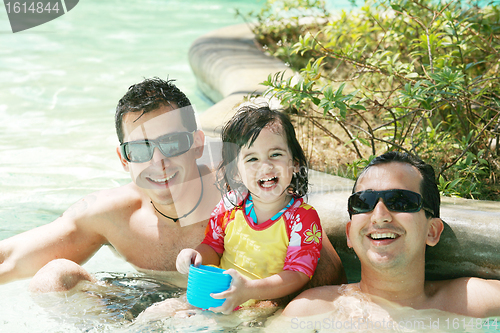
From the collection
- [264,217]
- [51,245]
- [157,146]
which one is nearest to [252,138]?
[264,217]

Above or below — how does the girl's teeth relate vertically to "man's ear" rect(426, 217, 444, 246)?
above

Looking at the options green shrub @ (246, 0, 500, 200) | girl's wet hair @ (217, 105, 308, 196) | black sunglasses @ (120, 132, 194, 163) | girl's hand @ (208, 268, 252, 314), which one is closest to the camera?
girl's hand @ (208, 268, 252, 314)

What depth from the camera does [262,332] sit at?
2652 mm

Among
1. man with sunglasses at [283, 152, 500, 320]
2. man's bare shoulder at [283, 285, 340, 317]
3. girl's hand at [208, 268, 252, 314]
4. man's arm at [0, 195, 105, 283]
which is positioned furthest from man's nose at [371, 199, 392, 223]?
man's arm at [0, 195, 105, 283]

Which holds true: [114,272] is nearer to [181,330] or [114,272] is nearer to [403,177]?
[181,330]

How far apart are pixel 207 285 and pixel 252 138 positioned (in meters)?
0.80

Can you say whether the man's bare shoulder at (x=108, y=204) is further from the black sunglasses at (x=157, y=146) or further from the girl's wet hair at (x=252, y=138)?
the girl's wet hair at (x=252, y=138)

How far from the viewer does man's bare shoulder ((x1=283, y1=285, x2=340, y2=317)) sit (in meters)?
2.65

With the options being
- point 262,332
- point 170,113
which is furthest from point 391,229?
point 170,113

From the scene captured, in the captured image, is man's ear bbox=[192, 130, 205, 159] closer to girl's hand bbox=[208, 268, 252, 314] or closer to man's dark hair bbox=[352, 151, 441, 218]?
girl's hand bbox=[208, 268, 252, 314]

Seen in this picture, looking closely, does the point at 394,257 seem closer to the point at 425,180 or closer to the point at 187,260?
the point at 425,180

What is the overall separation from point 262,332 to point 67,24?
1098 cm

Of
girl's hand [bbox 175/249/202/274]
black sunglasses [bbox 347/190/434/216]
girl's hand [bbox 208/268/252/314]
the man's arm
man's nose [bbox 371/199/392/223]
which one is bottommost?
the man's arm

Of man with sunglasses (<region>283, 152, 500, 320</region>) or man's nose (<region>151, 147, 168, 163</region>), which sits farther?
A: man's nose (<region>151, 147, 168, 163</region>)
